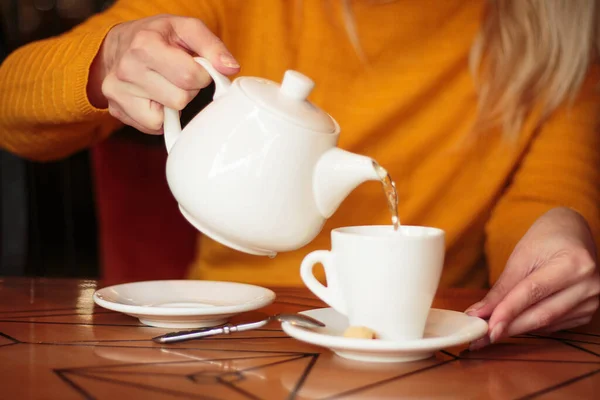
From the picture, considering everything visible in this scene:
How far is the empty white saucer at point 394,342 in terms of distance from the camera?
0.59m

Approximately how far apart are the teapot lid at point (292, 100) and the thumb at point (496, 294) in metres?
0.24

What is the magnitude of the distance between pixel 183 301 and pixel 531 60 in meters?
0.78

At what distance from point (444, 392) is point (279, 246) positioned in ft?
0.73

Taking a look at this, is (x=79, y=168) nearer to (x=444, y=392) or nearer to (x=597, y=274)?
(x=597, y=274)

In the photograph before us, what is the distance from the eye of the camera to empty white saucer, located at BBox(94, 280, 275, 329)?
73cm

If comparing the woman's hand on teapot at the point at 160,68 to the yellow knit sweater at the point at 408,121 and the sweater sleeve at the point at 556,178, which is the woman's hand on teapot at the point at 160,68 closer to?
the yellow knit sweater at the point at 408,121

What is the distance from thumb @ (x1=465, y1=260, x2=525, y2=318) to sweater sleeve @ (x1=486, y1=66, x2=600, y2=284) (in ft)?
1.17

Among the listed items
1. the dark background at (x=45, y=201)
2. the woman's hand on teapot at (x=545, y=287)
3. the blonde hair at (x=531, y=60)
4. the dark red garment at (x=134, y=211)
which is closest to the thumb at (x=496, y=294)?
the woman's hand on teapot at (x=545, y=287)

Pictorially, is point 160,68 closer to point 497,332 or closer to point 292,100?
point 292,100

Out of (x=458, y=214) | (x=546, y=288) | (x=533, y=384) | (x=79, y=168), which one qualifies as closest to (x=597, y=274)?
(x=546, y=288)

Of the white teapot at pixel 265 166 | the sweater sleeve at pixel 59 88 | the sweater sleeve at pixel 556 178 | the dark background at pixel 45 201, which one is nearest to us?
the white teapot at pixel 265 166

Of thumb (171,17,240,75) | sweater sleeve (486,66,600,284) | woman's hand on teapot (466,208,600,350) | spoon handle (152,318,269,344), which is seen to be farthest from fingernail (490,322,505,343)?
sweater sleeve (486,66,600,284)

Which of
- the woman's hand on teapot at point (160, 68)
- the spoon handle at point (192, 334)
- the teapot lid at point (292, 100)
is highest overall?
the woman's hand on teapot at point (160, 68)

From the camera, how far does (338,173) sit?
665mm
